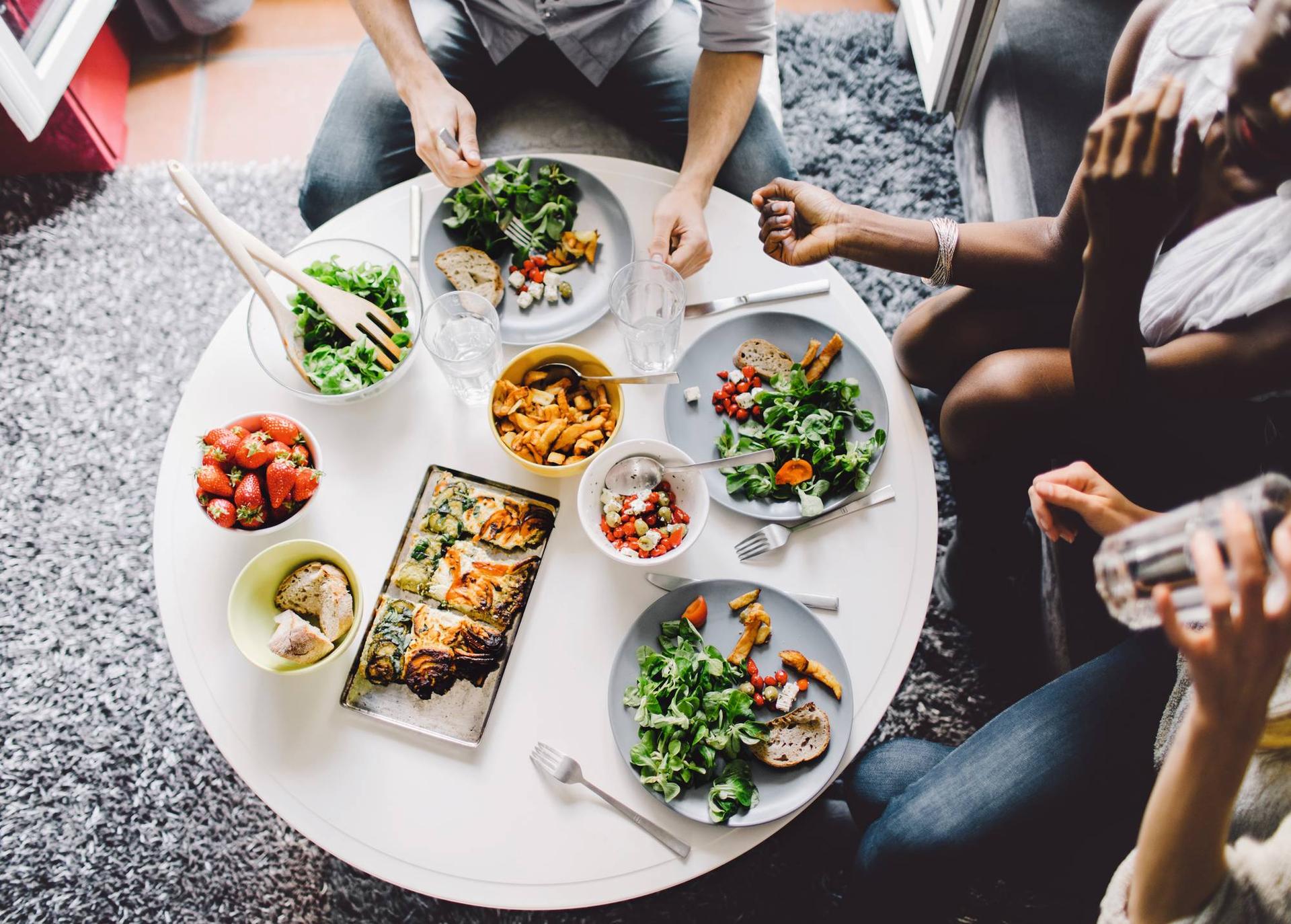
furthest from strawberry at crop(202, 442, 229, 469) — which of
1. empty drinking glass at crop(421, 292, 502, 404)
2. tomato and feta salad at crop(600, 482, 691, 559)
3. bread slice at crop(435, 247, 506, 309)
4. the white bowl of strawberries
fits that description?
tomato and feta salad at crop(600, 482, 691, 559)

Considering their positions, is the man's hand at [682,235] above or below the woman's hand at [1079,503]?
above

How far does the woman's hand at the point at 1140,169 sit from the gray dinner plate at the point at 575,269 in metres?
0.74

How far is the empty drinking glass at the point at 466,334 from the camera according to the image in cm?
139

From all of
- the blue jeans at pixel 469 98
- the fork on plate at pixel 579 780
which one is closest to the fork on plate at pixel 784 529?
the fork on plate at pixel 579 780

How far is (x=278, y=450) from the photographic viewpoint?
129cm

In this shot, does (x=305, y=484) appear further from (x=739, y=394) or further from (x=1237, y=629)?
(x=1237, y=629)

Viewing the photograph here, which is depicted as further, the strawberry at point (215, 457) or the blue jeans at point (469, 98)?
the blue jeans at point (469, 98)

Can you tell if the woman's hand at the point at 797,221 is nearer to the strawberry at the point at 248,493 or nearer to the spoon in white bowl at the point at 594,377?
the spoon in white bowl at the point at 594,377

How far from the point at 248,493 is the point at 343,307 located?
335 mm

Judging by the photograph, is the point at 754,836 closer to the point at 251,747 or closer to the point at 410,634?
the point at 410,634

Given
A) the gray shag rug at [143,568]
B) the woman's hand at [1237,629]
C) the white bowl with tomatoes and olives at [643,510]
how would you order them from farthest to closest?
the gray shag rug at [143,568] → the white bowl with tomatoes and olives at [643,510] → the woman's hand at [1237,629]

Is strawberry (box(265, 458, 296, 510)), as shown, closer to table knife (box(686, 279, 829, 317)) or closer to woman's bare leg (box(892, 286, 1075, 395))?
table knife (box(686, 279, 829, 317))

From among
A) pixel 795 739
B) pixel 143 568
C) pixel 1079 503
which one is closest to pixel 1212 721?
pixel 1079 503

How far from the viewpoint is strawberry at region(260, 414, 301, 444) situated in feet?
4.27
